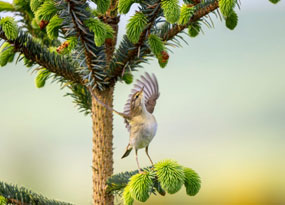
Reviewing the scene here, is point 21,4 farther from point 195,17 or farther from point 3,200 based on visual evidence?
point 3,200

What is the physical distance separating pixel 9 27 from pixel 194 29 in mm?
1023

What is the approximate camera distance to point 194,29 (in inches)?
95.8

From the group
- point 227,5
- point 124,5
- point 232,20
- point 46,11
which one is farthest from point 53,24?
point 232,20

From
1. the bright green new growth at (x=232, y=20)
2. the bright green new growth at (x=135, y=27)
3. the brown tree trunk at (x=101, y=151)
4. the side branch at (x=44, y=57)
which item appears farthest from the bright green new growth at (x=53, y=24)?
the bright green new growth at (x=232, y=20)

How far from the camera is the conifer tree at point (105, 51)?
1904 mm

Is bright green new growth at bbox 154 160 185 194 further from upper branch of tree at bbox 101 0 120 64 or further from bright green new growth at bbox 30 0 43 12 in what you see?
bright green new growth at bbox 30 0 43 12

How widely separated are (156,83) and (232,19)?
0.55m

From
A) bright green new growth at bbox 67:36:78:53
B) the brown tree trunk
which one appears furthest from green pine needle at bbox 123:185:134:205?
bright green new growth at bbox 67:36:78:53

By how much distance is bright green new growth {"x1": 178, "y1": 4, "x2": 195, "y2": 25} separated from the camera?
2094 millimetres

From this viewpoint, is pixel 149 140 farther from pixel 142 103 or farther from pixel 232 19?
pixel 232 19

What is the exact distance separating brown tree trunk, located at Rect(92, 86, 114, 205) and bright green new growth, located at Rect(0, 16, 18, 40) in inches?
21.7

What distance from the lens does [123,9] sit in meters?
1.87

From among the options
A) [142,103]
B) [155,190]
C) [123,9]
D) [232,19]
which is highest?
[232,19]

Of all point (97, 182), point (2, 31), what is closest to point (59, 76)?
point (2, 31)
